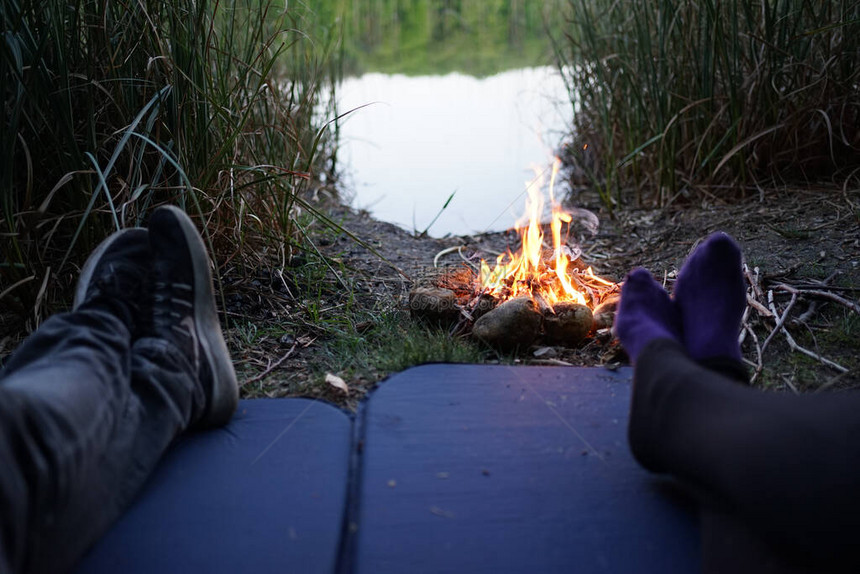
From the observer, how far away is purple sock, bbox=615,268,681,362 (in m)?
1.21

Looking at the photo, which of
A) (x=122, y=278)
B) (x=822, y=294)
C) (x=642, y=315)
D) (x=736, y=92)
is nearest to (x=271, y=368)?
(x=122, y=278)

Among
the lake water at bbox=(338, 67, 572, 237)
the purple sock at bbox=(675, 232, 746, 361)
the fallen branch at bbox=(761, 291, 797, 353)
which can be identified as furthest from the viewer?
the lake water at bbox=(338, 67, 572, 237)

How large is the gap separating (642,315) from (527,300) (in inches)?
17.5

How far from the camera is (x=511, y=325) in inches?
65.3

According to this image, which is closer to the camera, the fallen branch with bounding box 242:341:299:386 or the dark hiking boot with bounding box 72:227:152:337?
the dark hiking boot with bounding box 72:227:152:337

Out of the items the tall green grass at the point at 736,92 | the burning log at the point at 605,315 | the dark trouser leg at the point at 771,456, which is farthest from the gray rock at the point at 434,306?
the tall green grass at the point at 736,92

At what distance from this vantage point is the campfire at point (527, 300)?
167 cm

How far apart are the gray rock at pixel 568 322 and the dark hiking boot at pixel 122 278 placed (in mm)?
938

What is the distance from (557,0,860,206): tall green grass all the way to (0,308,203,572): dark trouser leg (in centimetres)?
213

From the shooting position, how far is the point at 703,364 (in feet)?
3.81

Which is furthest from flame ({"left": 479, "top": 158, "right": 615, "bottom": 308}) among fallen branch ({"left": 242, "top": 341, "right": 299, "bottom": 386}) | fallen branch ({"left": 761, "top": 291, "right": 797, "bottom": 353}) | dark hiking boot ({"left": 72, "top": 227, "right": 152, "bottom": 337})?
dark hiking boot ({"left": 72, "top": 227, "right": 152, "bottom": 337})

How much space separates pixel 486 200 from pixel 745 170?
128cm

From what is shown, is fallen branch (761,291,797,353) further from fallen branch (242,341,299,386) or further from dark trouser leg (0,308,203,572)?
dark trouser leg (0,308,203,572)

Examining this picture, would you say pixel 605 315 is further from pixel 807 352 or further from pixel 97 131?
pixel 97 131
